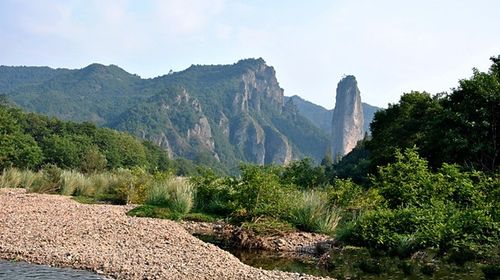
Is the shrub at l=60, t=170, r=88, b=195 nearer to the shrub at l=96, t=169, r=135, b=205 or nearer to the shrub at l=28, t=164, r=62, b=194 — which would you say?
the shrub at l=28, t=164, r=62, b=194

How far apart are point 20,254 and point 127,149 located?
164ft

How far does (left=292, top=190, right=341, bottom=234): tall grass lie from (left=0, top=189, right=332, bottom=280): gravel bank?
3.51m

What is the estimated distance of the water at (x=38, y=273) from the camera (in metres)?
8.01

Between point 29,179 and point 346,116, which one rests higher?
point 346,116

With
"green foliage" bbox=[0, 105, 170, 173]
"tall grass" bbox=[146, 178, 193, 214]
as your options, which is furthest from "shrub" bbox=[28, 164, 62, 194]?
"green foliage" bbox=[0, 105, 170, 173]

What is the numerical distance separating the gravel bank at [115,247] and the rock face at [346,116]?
175691 mm

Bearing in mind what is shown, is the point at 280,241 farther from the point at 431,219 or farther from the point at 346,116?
the point at 346,116

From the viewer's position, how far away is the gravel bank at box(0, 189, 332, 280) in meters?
8.77

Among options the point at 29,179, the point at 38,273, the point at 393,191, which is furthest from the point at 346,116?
the point at 38,273

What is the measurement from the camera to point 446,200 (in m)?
12.6

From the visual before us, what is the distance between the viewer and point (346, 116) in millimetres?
189375

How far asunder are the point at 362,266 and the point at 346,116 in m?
183

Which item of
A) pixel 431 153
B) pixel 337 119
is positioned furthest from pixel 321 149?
pixel 431 153

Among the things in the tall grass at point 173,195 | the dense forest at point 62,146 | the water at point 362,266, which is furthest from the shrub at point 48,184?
the water at point 362,266
